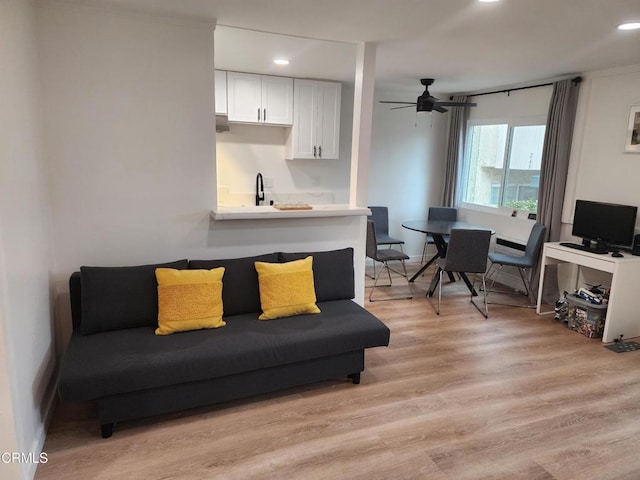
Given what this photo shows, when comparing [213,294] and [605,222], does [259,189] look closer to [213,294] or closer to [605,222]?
[213,294]

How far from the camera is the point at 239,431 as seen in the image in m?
2.47

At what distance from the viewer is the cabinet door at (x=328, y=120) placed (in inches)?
205

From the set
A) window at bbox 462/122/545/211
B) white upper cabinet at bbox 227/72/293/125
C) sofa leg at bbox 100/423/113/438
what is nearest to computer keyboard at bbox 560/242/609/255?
window at bbox 462/122/545/211

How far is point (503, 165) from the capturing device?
18.3 feet

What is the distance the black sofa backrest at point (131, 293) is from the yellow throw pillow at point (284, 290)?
0.10 metres

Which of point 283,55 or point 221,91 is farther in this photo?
point 221,91

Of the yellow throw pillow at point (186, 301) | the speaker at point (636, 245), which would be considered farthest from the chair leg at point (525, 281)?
the yellow throw pillow at point (186, 301)

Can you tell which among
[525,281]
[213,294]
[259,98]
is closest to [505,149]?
[525,281]

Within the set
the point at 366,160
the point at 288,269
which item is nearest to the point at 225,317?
the point at 288,269

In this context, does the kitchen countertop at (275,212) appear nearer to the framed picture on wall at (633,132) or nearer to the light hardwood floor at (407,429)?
the light hardwood floor at (407,429)

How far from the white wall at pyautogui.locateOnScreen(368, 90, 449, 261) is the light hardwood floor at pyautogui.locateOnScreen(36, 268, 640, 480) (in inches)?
120

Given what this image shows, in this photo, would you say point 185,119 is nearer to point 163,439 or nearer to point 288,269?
point 288,269

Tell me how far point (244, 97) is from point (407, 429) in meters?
3.82

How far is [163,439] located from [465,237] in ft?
10.4
